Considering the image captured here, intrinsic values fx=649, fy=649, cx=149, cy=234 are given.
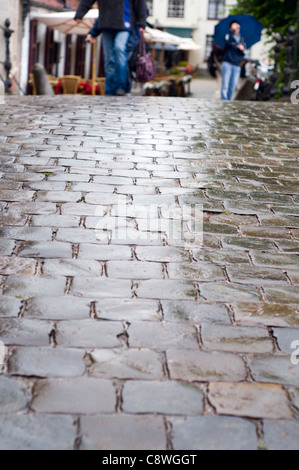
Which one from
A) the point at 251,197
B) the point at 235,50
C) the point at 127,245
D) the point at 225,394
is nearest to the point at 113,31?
the point at 235,50

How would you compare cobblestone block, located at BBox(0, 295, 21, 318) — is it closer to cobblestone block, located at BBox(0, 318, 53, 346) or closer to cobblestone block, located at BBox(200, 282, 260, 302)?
cobblestone block, located at BBox(0, 318, 53, 346)

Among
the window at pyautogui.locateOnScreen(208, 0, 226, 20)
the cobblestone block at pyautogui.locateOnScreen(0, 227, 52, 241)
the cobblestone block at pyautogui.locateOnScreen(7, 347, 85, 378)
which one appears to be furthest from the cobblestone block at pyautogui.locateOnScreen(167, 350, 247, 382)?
the window at pyautogui.locateOnScreen(208, 0, 226, 20)

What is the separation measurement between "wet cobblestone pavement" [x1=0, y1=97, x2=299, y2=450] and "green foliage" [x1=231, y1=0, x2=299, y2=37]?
13232mm

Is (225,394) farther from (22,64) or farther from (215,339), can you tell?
(22,64)

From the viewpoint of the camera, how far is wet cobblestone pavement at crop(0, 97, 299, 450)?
222 cm

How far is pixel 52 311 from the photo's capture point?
298 centimetres

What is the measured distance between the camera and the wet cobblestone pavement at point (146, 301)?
2225mm

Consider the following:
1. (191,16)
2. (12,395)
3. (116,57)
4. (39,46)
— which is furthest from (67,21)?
(191,16)

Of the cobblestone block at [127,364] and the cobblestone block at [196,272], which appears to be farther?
the cobblestone block at [196,272]

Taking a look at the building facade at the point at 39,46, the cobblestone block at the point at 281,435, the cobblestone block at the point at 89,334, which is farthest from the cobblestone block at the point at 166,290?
the building facade at the point at 39,46

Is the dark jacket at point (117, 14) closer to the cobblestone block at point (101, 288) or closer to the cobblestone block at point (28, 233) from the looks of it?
the cobblestone block at point (28, 233)

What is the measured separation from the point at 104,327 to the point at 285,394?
85 cm

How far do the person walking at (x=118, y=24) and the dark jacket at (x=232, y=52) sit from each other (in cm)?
315

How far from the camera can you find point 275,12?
18.6 metres
